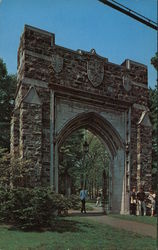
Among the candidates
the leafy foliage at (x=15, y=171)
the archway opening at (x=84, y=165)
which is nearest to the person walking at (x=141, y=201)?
the archway opening at (x=84, y=165)

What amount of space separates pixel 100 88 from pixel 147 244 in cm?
726

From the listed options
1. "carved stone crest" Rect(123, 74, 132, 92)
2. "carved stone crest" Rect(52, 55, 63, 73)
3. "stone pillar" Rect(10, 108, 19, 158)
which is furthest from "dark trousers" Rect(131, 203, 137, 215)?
"carved stone crest" Rect(52, 55, 63, 73)

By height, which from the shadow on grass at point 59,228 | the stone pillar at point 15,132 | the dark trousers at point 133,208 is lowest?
the dark trousers at point 133,208

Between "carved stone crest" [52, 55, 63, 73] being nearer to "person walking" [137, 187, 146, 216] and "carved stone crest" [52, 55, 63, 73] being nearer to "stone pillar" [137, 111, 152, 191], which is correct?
"stone pillar" [137, 111, 152, 191]

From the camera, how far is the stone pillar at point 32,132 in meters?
10.4

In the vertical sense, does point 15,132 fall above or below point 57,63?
below

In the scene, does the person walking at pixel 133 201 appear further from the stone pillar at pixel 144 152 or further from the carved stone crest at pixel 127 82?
the carved stone crest at pixel 127 82

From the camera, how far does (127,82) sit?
1330 centimetres

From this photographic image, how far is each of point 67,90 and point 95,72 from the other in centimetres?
153

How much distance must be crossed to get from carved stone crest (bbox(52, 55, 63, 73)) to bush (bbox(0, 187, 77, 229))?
500 cm

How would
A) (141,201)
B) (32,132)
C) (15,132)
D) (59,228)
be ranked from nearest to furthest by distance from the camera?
(59,228)
(32,132)
(15,132)
(141,201)

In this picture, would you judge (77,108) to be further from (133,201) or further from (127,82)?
(133,201)

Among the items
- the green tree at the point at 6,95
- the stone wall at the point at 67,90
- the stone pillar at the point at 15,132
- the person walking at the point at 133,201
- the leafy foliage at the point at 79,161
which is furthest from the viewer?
the leafy foliage at the point at 79,161

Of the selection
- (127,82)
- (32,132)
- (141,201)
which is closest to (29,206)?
(32,132)
